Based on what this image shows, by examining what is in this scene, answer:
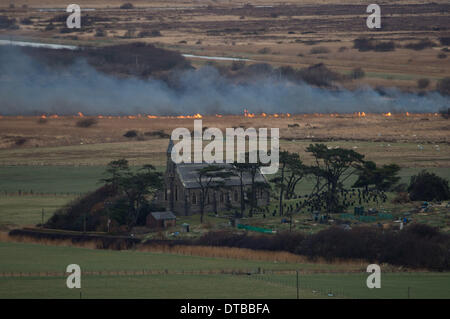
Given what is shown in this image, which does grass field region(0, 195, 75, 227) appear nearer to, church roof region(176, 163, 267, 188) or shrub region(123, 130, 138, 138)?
church roof region(176, 163, 267, 188)

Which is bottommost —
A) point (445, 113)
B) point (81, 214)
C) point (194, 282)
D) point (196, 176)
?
point (445, 113)

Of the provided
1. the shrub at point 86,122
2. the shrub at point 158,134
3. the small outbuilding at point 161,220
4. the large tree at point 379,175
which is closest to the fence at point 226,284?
the small outbuilding at point 161,220

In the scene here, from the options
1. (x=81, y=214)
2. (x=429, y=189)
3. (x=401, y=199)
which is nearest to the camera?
(x=81, y=214)

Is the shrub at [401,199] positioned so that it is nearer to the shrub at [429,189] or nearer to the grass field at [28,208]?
the shrub at [429,189]

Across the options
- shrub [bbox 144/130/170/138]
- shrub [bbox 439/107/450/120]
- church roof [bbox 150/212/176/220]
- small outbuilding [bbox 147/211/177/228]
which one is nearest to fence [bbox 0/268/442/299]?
small outbuilding [bbox 147/211/177/228]

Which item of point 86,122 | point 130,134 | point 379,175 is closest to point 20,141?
point 130,134

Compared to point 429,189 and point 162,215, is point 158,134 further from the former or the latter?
point 162,215
